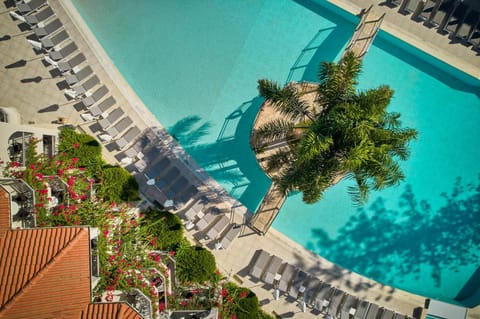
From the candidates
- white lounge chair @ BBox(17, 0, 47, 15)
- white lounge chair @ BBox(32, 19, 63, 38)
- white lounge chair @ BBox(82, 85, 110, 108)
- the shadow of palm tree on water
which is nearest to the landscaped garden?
white lounge chair @ BBox(82, 85, 110, 108)

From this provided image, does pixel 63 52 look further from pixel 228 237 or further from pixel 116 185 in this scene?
pixel 228 237

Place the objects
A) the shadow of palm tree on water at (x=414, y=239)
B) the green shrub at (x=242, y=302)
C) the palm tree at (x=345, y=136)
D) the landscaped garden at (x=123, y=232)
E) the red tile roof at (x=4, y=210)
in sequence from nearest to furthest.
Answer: the palm tree at (x=345, y=136) < the red tile roof at (x=4, y=210) < the landscaped garden at (x=123, y=232) < the green shrub at (x=242, y=302) < the shadow of palm tree on water at (x=414, y=239)

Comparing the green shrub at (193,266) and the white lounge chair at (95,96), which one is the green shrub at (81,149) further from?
the green shrub at (193,266)

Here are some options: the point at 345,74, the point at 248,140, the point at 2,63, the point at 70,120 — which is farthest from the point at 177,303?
the point at 2,63

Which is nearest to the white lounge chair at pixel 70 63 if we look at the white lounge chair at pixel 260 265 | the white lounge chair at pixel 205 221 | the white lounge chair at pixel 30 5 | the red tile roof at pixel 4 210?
the white lounge chair at pixel 30 5

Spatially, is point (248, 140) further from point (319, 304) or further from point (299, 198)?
point (319, 304)

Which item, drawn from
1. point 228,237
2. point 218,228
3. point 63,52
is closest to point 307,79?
point 218,228
